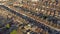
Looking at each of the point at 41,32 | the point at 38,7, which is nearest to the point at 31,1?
the point at 38,7

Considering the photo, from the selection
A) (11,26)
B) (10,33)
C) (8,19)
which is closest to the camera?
(10,33)

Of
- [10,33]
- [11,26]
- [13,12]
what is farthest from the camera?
[13,12]

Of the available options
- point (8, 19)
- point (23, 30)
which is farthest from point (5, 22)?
point (23, 30)

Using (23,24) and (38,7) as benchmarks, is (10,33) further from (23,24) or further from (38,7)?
(38,7)

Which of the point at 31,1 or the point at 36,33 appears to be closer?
the point at 36,33

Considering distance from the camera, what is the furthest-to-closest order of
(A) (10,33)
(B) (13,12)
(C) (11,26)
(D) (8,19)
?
(B) (13,12), (D) (8,19), (C) (11,26), (A) (10,33)

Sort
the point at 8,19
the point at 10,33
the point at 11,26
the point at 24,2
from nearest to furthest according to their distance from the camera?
the point at 10,33 < the point at 11,26 < the point at 8,19 < the point at 24,2

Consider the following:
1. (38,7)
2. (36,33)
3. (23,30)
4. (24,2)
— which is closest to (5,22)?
(23,30)

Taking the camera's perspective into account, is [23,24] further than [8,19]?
No

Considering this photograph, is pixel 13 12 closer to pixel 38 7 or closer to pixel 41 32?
pixel 38 7
